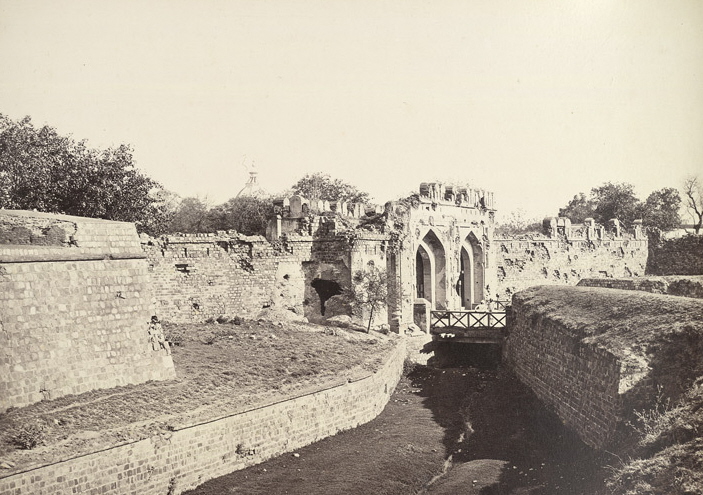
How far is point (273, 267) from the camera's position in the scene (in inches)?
790

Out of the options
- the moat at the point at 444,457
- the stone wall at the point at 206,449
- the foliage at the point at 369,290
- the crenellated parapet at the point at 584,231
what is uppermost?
the crenellated parapet at the point at 584,231

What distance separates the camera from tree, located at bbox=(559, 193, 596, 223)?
5466 cm

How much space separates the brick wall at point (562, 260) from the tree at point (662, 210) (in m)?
8.50

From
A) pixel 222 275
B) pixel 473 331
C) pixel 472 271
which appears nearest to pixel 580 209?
pixel 472 271

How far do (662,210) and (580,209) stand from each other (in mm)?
9957

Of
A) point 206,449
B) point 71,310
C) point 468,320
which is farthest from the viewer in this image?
point 468,320

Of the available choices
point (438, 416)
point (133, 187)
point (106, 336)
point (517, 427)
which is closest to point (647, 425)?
point (517, 427)

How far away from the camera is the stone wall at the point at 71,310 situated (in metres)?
9.03

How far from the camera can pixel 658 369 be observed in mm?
9602

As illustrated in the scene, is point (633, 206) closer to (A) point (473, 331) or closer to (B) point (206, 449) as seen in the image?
(A) point (473, 331)

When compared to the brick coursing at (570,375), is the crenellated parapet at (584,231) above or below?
above

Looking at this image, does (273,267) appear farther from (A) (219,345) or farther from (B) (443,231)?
(B) (443,231)

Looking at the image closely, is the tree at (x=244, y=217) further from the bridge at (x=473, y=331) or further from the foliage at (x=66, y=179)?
the bridge at (x=473, y=331)

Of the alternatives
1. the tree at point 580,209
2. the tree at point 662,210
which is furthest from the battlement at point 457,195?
the tree at point 580,209
